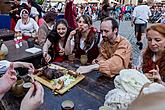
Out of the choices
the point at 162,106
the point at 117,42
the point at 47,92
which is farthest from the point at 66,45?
the point at 162,106

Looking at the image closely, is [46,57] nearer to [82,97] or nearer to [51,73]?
[51,73]

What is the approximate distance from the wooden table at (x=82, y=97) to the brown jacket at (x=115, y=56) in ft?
0.37

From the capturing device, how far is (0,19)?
228 inches

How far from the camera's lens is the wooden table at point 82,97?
155 centimetres

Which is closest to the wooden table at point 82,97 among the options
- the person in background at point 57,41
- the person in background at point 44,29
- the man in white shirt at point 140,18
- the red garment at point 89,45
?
the red garment at point 89,45

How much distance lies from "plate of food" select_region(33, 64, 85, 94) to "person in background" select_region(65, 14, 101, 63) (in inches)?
28.1

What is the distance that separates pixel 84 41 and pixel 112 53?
1.86 feet

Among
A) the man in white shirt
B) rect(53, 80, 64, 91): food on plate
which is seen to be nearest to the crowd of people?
rect(53, 80, 64, 91): food on plate

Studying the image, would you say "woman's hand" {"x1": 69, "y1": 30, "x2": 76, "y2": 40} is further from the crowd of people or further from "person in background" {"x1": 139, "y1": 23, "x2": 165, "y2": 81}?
"person in background" {"x1": 139, "y1": 23, "x2": 165, "y2": 81}

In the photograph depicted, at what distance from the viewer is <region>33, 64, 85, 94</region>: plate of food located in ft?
5.86

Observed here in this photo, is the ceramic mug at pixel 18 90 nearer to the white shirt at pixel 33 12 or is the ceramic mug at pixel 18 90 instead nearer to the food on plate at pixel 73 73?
the food on plate at pixel 73 73

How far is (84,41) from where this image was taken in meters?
2.79

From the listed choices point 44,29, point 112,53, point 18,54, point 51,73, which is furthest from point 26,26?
point 51,73

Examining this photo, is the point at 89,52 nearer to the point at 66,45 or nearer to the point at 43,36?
the point at 66,45
